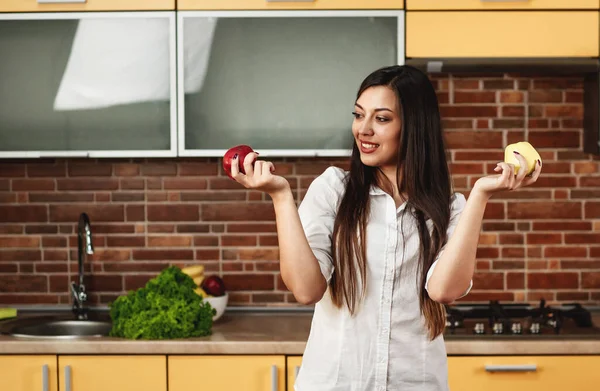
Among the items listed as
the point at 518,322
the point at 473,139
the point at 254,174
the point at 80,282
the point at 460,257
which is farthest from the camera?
the point at 473,139

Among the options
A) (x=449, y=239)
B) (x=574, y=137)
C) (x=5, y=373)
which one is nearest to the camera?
(x=449, y=239)

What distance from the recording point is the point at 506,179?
1594mm

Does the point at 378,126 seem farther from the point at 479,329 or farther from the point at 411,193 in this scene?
the point at 479,329

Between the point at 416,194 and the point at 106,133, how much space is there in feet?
4.69

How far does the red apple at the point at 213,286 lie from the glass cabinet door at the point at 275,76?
0.53 meters

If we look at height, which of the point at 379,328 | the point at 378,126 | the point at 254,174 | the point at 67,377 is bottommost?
the point at 67,377

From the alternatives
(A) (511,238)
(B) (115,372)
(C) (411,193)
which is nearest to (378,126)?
(C) (411,193)

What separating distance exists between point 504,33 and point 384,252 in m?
1.32

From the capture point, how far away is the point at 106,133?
289 cm

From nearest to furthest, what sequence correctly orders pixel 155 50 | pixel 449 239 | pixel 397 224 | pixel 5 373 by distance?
pixel 449 239
pixel 397 224
pixel 5 373
pixel 155 50

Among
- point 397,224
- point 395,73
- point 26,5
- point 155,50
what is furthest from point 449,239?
point 26,5

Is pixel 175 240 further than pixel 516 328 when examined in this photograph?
Yes

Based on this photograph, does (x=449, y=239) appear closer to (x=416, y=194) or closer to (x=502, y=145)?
(x=416, y=194)

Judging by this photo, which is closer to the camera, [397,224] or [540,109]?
[397,224]
